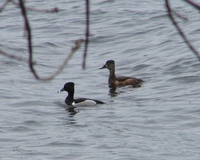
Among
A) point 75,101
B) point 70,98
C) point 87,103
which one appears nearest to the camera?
point 87,103

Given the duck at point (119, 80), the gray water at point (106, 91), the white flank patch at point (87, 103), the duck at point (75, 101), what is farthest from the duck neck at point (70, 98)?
the duck at point (119, 80)

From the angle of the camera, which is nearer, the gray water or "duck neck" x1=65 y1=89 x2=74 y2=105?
the gray water

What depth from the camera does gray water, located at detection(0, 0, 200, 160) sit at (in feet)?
37.1

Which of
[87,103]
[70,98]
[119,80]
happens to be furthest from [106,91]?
[87,103]

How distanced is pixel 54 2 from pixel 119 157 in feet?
55.3

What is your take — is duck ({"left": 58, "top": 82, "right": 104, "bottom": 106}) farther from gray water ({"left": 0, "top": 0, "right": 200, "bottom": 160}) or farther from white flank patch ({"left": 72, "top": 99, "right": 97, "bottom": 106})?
gray water ({"left": 0, "top": 0, "right": 200, "bottom": 160})

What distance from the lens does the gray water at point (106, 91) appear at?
11.3 metres

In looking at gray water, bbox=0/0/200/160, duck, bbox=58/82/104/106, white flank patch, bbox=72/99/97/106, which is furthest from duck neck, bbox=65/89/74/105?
white flank patch, bbox=72/99/97/106

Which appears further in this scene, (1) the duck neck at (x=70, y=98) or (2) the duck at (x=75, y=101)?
(1) the duck neck at (x=70, y=98)

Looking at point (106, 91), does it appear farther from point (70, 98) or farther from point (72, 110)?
point (72, 110)

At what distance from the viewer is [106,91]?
1630cm

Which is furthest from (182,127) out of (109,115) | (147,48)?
(147,48)

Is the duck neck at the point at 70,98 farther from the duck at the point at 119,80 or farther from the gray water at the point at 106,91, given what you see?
the duck at the point at 119,80

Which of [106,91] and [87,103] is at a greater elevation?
[87,103]
